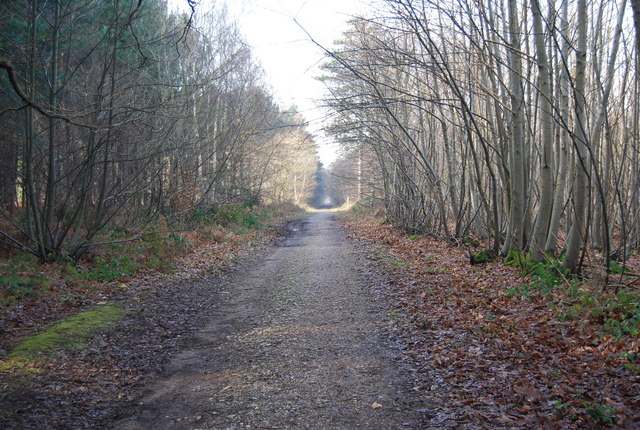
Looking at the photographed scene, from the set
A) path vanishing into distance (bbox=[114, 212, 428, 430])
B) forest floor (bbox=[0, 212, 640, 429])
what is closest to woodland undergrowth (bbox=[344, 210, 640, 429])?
forest floor (bbox=[0, 212, 640, 429])

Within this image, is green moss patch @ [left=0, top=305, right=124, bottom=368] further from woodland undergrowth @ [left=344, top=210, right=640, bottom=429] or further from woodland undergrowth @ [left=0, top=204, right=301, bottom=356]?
woodland undergrowth @ [left=344, top=210, right=640, bottom=429]

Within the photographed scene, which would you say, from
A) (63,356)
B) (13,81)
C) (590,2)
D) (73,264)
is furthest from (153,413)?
(590,2)

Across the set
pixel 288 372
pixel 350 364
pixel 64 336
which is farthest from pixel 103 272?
pixel 350 364

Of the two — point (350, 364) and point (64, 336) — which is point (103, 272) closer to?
point (64, 336)

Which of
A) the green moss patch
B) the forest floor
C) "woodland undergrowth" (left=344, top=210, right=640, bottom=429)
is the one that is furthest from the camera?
the green moss patch

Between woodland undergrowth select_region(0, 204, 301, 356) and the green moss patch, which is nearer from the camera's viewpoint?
the green moss patch

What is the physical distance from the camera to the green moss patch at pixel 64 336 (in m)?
5.31

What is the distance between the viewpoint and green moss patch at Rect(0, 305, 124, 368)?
5309mm

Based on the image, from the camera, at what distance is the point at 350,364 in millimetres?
5523

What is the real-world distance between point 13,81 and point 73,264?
7.25m

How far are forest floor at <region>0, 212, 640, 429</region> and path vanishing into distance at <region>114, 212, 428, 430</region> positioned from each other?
21 millimetres

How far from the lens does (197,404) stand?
459 centimetres

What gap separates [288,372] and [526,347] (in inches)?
109

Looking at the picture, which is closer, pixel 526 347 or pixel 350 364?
pixel 526 347
